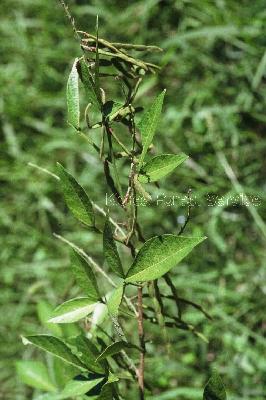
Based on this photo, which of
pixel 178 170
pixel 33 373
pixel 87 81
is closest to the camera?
pixel 87 81

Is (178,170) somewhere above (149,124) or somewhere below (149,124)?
below

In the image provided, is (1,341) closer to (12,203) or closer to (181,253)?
(12,203)

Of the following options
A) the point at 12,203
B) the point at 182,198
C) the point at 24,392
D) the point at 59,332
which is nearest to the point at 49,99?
the point at 12,203

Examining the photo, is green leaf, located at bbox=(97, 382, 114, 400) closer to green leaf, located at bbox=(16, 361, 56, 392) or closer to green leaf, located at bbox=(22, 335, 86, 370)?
green leaf, located at bbox=(22, 335, 86, 370)

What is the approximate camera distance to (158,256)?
0.52 m

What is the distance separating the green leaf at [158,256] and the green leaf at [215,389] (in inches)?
4.2

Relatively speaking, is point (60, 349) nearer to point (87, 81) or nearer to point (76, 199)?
point (76, 199)

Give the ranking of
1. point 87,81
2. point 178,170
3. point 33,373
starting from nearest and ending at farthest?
1. point 87,81
2. point 33,373
3. point 178,170

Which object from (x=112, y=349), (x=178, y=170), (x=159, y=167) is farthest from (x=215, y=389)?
(x=178, y=170)

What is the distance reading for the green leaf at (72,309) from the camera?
0.58 m

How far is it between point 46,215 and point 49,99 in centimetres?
41

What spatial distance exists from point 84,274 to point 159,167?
0.13 meters

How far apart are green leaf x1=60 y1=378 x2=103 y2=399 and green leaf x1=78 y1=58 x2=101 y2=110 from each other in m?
0.27

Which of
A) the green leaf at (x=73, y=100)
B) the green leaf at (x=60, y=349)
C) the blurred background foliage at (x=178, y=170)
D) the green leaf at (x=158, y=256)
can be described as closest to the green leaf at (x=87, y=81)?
the green leaf at (x=73, y=100)
